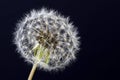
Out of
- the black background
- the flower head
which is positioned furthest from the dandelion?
the black background

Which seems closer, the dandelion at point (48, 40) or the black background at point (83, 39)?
the dandelion at point (48, 40)

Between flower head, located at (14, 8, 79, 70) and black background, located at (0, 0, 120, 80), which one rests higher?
black background, located at (0, 0, 120, 80)

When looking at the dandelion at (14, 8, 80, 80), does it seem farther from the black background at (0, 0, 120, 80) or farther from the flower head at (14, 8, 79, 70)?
the black background at (0, 0, 120, 80)

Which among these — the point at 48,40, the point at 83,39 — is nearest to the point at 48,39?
the point at 48,40

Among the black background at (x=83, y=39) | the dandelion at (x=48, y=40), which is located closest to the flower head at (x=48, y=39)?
the dandelion at (x=48, y=40)

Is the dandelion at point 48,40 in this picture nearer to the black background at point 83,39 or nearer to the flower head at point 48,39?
the flower head at point 48,39

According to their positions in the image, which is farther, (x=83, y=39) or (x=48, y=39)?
(x=83, y=39)

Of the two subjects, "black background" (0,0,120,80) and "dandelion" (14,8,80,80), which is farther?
"black background" (0,0,120,80)

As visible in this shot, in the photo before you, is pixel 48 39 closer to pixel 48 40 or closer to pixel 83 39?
pixel 48 40
